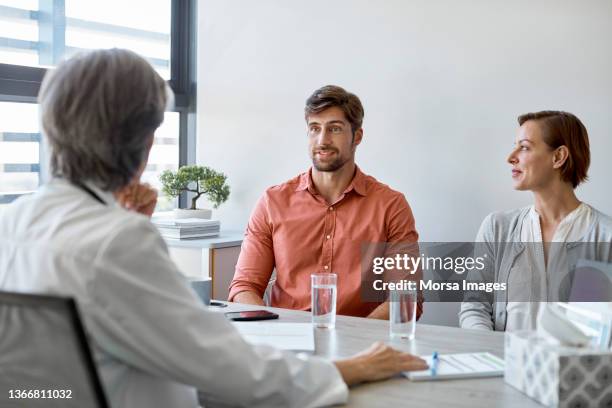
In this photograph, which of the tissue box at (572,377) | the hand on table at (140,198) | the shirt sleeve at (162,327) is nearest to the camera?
the shirt sleeve at (162,327)

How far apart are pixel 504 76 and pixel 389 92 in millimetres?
540

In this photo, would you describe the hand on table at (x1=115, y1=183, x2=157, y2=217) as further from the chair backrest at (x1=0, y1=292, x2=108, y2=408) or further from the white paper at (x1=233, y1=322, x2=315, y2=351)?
A: the chair backrest at (x1=0, y1=292, x2=108, y2=408)

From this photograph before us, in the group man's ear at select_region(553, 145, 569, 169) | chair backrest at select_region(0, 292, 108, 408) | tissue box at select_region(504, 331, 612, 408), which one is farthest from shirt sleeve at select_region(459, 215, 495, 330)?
chair backrest at select_region(0, 292, 108, 408)

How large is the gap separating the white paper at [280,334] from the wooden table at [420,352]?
1.2 inches

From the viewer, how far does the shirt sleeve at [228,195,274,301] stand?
2723 millimetres

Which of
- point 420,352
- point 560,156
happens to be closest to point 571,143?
point 560,156

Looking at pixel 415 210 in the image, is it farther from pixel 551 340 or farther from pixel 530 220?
pixel 551 340

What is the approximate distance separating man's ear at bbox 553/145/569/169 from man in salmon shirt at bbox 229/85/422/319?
55cm

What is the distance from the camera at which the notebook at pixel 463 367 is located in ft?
4.79

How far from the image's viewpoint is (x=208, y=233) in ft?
11.8

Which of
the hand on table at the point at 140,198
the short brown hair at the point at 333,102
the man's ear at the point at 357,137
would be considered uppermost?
the short brown hair at the point at 333,102

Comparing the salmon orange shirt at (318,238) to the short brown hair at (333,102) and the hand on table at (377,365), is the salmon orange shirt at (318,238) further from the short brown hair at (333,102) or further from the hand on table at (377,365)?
the hand on table at (377,365)

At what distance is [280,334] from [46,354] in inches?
33.3

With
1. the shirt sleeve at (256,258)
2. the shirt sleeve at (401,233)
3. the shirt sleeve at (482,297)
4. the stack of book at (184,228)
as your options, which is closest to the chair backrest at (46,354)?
the shirt sleeve at (256,258)
